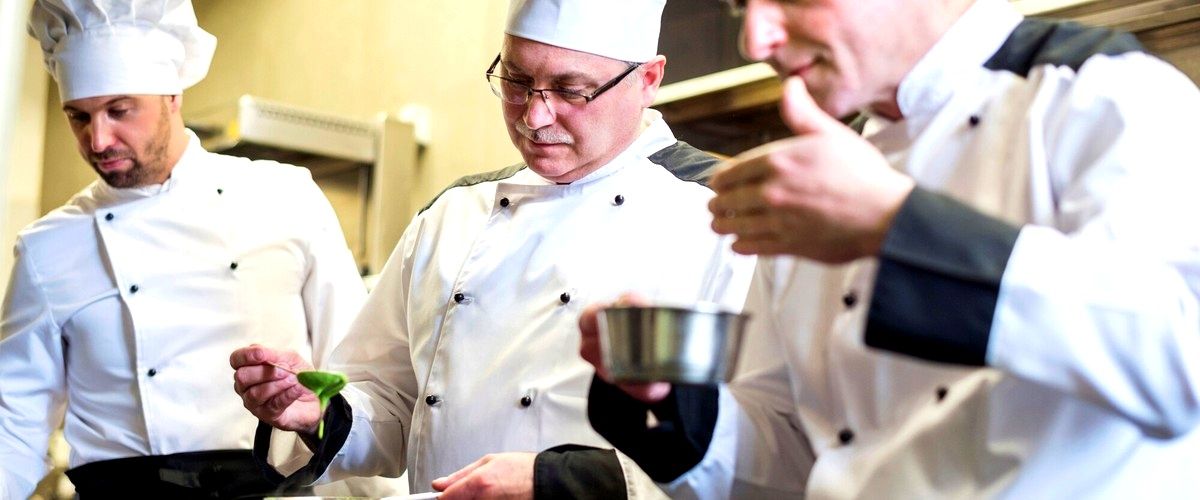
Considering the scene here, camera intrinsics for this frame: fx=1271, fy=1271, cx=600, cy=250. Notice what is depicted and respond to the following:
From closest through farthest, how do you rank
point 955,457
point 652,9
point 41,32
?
point 955,457 < point 652,9 < point 41,32

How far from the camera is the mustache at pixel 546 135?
6.79ft

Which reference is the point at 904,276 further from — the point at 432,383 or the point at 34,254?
the point at 34,254

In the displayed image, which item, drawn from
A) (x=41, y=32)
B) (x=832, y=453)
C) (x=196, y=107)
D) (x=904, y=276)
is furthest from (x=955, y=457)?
(x=196, y=107)

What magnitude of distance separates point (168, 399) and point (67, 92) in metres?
0.78

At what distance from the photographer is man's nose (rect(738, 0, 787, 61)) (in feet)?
4.28

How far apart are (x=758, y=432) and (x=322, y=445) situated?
0.82 meters

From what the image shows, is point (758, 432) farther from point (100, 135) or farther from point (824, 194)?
point (100, 135)

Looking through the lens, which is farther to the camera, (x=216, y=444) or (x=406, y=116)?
(x=406, y=116)

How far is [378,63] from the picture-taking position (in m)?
5.15

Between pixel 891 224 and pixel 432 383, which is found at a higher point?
pixel 891 224

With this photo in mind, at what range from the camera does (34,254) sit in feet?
9.79

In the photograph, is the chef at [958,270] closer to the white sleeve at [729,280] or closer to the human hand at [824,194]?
the human hand at [824,194]

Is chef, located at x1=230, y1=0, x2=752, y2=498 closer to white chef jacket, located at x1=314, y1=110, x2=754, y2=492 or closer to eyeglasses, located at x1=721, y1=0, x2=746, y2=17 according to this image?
white chef jacket, located at x1=314, y1=110, x2=754, y2=492

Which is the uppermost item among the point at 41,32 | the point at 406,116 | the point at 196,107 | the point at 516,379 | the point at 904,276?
A: the point at 904,276
